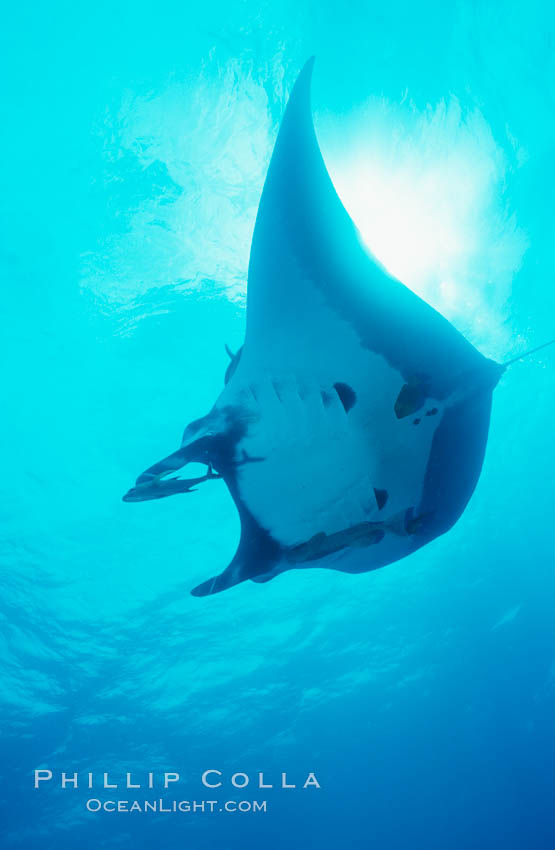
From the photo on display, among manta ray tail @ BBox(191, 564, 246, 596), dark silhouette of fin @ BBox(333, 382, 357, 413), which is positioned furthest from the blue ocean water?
manta ray tail @ BBox(191, 564, 246, 596)

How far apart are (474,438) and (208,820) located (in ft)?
86.4

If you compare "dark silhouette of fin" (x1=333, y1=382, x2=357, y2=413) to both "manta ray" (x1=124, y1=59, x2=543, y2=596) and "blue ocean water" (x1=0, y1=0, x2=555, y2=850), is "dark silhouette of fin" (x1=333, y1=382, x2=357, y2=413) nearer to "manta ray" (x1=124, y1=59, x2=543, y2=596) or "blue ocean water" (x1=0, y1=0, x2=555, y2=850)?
"manta ray" (x1=124, y1=59, x2=543, y2=596)

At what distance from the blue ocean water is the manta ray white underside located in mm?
5051

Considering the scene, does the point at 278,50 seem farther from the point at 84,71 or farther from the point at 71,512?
the point at 71,512

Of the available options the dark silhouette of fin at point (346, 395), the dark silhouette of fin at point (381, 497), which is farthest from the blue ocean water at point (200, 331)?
the dark silhouette of fin at point (381, 497)

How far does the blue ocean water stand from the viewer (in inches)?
239

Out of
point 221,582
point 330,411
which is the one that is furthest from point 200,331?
point 221,582

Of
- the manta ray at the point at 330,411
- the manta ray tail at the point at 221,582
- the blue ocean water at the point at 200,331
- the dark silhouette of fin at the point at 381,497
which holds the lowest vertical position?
the manta ray tail at the point at 221,582

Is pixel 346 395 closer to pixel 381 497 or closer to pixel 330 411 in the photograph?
pixel 330 411

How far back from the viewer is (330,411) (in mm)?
2541

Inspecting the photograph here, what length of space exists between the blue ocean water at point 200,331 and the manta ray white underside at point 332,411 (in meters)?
5.05

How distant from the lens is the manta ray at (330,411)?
228 centimetres

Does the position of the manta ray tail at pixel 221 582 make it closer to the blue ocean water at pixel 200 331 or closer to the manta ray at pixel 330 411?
the manta ray at pixel 330 411

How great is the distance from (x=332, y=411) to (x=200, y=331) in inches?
244
